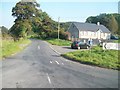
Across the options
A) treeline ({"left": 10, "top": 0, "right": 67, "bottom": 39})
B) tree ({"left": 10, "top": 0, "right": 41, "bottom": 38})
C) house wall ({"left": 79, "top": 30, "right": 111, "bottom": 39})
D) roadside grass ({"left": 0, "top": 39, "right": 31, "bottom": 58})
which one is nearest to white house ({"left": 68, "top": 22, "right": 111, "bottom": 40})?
house wall ({"left": 79, "top": 30, "right": 111, "bottom": 39})

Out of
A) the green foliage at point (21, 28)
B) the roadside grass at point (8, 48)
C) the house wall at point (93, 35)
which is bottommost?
the roadside grass at point (8, 48)

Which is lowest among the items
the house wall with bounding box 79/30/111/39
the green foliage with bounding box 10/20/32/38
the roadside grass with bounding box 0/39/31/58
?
the roadside grass with bounding box 0/39/31/58

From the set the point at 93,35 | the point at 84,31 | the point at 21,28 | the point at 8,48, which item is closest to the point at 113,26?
the point at 93,35

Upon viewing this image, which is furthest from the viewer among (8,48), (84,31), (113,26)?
(113,26)

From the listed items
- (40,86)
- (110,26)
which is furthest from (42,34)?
(40,86)

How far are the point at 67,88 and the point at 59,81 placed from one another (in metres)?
1.71

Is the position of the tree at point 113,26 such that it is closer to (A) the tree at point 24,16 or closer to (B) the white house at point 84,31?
(B) the white house at point 84,31

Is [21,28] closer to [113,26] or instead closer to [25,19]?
[25,19]

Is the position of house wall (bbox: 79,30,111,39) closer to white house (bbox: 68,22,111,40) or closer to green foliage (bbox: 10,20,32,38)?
white house (bbox: 68,22,111,40)

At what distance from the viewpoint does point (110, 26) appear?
4941 inches

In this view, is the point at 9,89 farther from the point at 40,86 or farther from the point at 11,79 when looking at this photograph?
the point at 11,79

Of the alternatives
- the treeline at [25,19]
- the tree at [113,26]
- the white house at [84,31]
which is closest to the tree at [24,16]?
the treeline at [25,19]

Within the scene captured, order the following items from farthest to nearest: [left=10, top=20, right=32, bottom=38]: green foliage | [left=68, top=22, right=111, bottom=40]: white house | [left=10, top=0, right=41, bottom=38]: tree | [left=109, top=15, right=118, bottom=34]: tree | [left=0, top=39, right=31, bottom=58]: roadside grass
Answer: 1. [left=109, top=15, right=118, bottom=34]: tree
2. [left=68, top=22, right=111, bottom=40]: white house
3. [left=10, top=0, right=41, bottom=38]: tree
4. [left=10, top=20, right=32, bottom=38]: green foliage
5. [left=0, top=39, right=31, bottom=58]: roadside grass

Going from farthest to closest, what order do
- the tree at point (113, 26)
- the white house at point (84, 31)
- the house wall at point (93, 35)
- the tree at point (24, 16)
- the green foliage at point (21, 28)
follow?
1. the tree at point (113, 26)
2. the house wall at point (93, 35)
3. the white house at point (84, 31)
4. the tree at point (24, 16)
5. the green foliage at point (21, 28)
